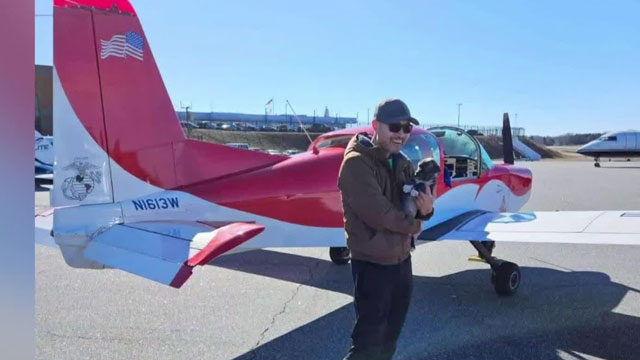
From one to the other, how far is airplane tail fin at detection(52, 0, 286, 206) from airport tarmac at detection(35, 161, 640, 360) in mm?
1209

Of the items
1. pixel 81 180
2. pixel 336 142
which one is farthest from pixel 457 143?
pixel 81 180

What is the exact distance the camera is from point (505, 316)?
15.5 ft

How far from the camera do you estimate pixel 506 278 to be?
5.27 metres

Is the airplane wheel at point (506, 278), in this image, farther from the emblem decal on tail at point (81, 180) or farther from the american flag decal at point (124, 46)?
the american flag decal at point (124, 46)

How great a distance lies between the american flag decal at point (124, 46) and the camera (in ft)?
13.6

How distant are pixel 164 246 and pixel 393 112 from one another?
1852 mm

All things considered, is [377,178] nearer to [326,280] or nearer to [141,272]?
[141,272]

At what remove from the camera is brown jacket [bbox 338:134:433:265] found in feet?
8.32

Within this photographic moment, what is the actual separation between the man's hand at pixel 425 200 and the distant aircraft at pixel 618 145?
36843 millimetres

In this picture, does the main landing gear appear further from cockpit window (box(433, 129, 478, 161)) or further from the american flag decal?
the american flag decal

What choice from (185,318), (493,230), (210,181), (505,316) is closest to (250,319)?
(185,318)

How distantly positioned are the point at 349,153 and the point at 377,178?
0.67 ft

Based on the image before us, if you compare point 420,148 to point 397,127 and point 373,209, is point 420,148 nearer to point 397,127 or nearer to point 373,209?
point 397,127

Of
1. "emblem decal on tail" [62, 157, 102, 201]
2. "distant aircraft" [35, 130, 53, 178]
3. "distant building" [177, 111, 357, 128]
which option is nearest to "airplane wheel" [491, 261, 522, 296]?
"emblem decal on tail" [62, 157, 102, 201]
